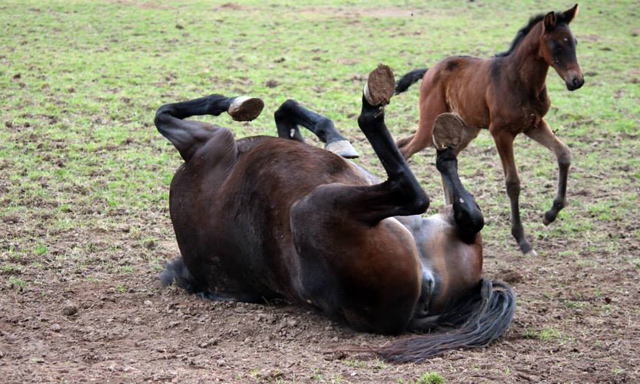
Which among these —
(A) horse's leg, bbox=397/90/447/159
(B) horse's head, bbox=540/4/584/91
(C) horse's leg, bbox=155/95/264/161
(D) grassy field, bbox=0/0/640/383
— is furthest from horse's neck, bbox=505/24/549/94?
(C) horse's leg, bbox=155/95/264/161

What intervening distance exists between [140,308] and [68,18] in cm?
1269

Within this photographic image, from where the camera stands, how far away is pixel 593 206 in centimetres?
691

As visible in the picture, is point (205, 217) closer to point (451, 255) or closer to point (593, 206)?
point (451, 255)

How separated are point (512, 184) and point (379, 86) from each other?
3018 millimetres

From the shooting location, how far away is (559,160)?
6656 millimetres

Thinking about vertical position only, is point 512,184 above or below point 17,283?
below

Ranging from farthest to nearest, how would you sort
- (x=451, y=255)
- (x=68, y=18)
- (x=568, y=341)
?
(x=68, y=18)
(x=451, y=255)
(x=568, y=341)

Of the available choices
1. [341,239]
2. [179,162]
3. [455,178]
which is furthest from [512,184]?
[179,162]

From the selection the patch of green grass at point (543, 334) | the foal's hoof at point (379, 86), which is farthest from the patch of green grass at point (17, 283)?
the patch of green grass at point (543, 334)

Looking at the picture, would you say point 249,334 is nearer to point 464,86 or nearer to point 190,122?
point 190,122

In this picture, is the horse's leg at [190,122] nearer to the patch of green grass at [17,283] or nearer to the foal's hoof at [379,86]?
the patch of green grass at [17,283]

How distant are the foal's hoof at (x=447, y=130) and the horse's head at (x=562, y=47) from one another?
222 cm

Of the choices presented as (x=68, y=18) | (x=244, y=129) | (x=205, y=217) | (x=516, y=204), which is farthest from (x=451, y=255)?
(x=68, y=18)

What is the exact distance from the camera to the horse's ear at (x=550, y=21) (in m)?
6.40
